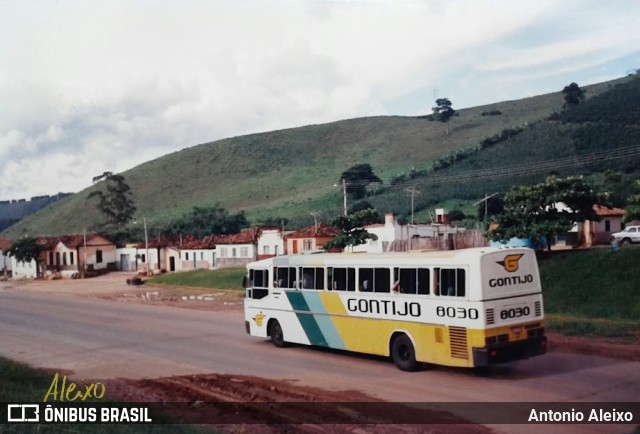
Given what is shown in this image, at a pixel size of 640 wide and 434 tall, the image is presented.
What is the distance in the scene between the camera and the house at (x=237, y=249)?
57469 mm

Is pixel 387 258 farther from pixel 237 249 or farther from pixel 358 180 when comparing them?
pixel 358 180

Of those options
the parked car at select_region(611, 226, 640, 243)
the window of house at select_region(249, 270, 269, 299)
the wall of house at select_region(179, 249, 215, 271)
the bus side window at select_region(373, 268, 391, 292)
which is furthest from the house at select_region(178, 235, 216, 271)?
the bus side window at select_region(373, 268, 391, 292)

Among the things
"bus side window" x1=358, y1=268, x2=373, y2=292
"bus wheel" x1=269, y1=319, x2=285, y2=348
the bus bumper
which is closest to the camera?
the bus bumper

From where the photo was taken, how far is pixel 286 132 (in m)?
144

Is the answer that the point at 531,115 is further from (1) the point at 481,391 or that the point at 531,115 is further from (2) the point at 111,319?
(1) the point at 481,391

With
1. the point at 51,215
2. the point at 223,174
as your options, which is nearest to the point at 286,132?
the point at 223,174

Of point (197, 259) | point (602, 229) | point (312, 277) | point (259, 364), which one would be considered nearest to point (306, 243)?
point (197, 259)

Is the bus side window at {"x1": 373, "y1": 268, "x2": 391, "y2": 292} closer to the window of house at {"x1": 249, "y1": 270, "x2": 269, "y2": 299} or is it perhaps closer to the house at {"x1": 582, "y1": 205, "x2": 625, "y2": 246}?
the window of house at {"x1": 249, "y1": 270, "x2": 269, "y2": 299}

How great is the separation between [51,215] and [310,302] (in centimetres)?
12997

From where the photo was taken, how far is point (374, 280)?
17.2m

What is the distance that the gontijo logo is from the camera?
15.1 metres

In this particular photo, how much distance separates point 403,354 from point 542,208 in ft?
60.5

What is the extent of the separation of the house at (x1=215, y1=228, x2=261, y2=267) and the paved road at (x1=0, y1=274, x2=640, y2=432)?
27.4 metres

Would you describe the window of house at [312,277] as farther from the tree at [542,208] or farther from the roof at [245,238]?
the roof at [245,238]
